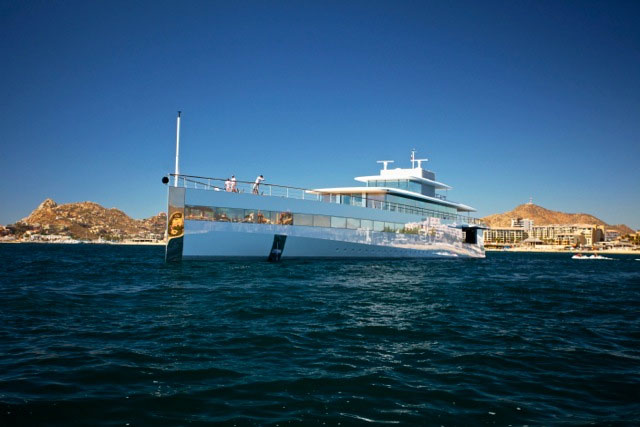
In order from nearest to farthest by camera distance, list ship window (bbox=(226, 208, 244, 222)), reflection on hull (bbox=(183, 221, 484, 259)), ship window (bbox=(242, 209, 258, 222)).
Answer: reflection on hull (bbox=(183, 221, 484, 259))
ship window (bbox=(226, 208, 244, 222))
ship window (bbox=(242, 209, 258, 222))

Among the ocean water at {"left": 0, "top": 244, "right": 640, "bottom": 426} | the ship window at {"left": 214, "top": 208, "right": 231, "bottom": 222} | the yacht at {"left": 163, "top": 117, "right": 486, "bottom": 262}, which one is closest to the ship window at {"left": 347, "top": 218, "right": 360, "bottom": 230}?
the yacht at {"left": 163, "top": 117, "right": 486, "bottom": 262}

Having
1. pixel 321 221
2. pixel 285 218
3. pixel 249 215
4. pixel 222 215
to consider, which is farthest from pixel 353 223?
pixel 222 215

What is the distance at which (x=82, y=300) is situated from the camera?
11.2 metres

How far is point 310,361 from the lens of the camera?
19.5 ft

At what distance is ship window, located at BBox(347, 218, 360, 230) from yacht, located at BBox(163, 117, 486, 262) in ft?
0.24

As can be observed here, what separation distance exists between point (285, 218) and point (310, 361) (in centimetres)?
2094

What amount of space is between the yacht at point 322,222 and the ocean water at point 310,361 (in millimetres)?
11423

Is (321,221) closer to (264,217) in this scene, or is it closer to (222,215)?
(264,217)

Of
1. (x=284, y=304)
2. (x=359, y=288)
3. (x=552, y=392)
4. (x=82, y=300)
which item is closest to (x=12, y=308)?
(x=82, y=300)

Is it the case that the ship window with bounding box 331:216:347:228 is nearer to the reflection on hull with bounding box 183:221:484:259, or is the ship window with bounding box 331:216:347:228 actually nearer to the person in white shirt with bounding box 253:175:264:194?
the reflection on hull with bounding box 183:221:484:259

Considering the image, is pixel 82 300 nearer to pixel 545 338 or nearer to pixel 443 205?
pixel 545 338

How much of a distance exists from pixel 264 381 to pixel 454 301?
849 centimetres

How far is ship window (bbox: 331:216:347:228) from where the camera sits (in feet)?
97.8

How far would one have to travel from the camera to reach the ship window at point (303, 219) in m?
27.2
